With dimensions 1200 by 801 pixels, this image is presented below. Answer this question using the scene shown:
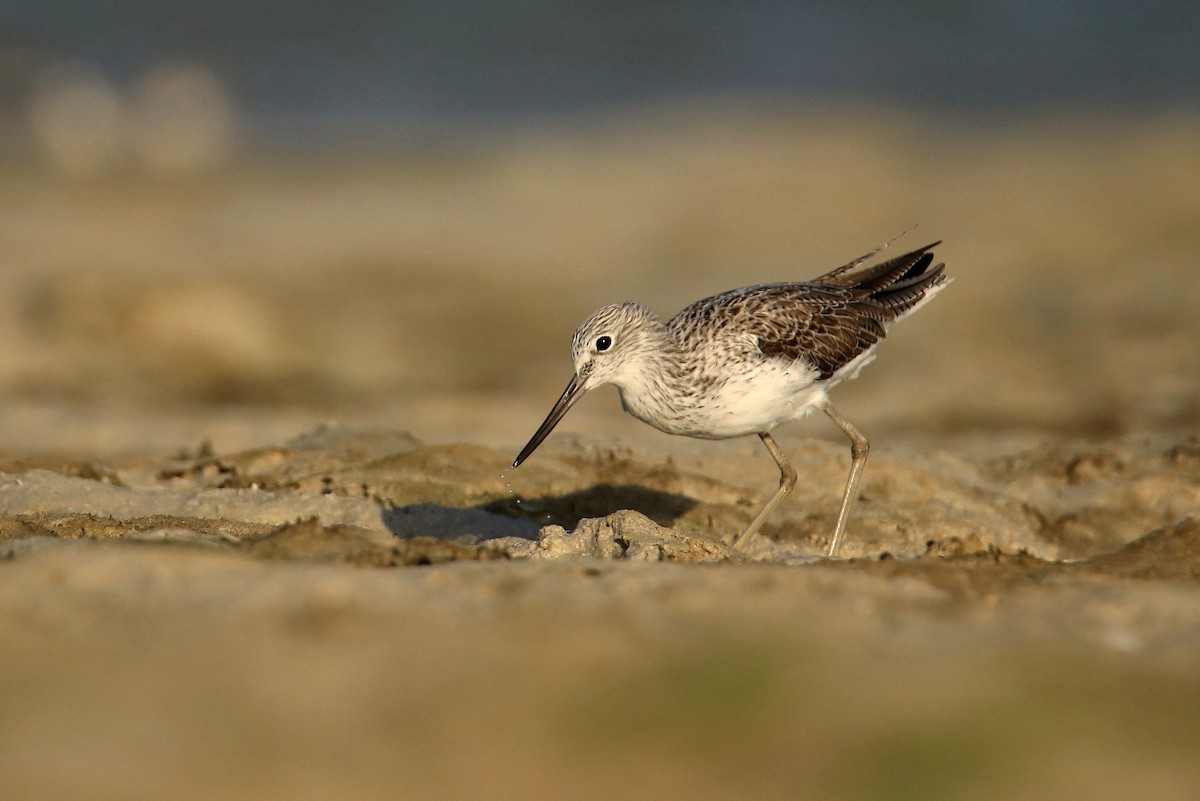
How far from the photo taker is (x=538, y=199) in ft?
64.0

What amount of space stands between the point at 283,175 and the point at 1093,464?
15504mm

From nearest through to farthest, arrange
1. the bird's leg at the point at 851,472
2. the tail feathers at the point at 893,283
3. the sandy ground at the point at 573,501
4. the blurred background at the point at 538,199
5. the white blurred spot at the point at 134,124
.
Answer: the sandy ground at the point at 573,501, the bird's leg at the point at 851,472, the tail feathers at the point at 893,283, the blurred background at the point at 538,199, the white blurred spot at the point at 134,124

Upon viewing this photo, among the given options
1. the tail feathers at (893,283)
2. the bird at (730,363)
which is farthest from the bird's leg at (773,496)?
the tail feathers at (893,283)

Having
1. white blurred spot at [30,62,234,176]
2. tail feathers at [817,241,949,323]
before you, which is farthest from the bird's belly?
white blurred spot at [30,62,234,176]

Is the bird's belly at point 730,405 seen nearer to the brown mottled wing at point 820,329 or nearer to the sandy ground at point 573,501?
the brown mottled wing at point 820,329

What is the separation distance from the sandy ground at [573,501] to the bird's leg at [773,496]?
0.20 metres

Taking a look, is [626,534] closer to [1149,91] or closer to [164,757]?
[164,757]

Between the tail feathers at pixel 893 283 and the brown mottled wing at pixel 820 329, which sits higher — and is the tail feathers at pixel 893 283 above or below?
above

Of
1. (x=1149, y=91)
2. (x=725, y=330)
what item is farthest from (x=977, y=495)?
(x=1149, y=91)

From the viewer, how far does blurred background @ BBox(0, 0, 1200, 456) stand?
40.0 feet

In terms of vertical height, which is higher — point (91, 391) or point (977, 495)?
point (91, 391)

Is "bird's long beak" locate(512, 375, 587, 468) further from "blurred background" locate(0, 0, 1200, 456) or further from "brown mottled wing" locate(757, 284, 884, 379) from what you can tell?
"blurred background" locate(0, 0, 1200, 456)

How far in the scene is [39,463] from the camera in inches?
319

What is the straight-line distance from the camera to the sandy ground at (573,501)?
12.2ft
